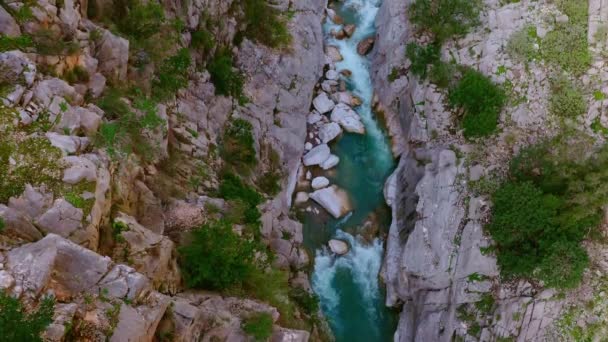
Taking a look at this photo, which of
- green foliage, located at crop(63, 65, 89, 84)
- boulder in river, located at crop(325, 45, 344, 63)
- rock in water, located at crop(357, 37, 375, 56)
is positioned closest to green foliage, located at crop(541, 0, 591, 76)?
rock in water, located at crop(357, 37, 375, 56)

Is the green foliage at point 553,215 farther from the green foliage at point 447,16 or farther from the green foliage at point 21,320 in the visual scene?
the green foliage at point 21,320

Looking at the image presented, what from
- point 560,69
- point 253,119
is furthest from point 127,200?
point 560,69

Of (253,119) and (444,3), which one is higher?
(444,3)

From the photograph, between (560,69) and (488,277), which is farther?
(560,69)

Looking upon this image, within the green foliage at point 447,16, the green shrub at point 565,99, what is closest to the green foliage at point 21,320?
the green shrub at point 565,99

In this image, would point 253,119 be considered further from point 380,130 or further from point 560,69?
point 560,69

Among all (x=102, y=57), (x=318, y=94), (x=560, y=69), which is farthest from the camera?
(x=318, y=94)

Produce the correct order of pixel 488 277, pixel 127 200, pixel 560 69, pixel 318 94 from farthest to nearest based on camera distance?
pixel 318 94 → pixel 560 69 → pixel 488 277 → pixel 127 200

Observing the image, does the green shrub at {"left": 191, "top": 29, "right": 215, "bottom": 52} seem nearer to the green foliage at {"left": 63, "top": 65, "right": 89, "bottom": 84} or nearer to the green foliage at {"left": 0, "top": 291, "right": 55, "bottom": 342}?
the green foliage at {"left": 63, "top": 65, "right": 89, "bottom": 84}
